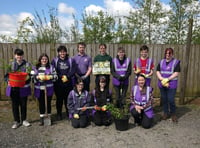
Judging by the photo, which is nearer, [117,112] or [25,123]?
[117,112]

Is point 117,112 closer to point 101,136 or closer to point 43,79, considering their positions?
point 101,136

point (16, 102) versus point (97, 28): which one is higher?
point (97, 28)

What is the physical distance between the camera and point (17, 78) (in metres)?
4.33

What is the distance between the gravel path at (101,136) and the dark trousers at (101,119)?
0.11 meters

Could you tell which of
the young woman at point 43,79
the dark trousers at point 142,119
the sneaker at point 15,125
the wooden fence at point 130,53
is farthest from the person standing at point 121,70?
the sneaker at point 15,125

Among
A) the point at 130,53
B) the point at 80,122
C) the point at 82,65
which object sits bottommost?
the point at 80,122

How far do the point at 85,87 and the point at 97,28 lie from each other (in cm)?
357

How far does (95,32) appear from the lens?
8.15 metres

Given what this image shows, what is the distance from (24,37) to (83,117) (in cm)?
479

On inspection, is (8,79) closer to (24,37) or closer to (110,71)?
(110,71)

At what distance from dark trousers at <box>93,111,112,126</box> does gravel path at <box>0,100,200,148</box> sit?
112 millimetres

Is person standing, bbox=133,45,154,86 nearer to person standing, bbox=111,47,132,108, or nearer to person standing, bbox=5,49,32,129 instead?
person standing, bbox=111,47,132,108

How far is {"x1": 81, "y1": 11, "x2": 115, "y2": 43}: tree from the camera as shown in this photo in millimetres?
8148

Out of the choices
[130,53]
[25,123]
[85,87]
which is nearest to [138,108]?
[85,87]
